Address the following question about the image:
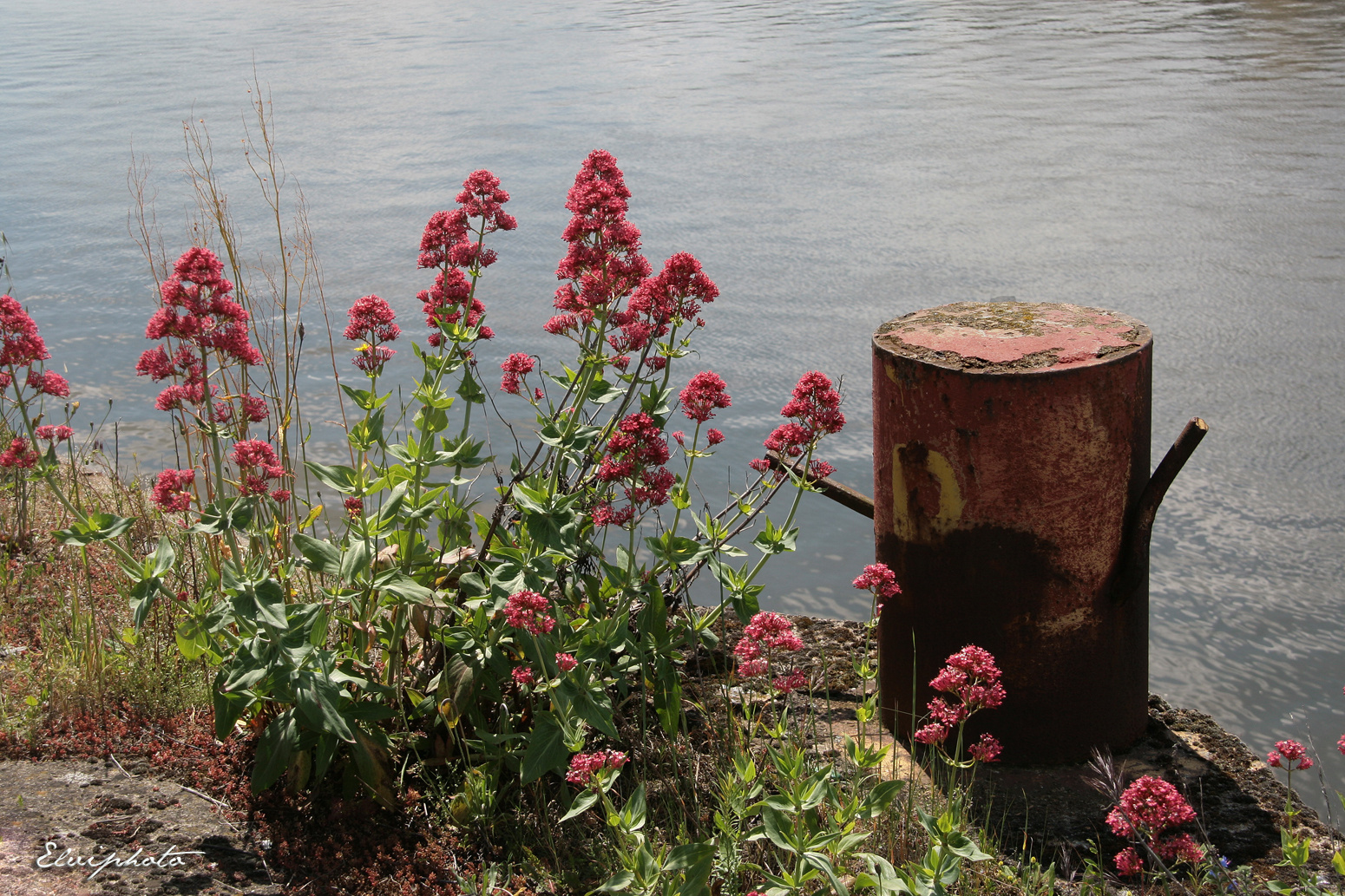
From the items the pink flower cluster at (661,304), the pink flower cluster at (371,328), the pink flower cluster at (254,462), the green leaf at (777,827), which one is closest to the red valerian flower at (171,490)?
the pink flower cluster at (254,462)

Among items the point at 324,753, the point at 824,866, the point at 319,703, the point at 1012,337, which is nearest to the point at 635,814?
the point at 824,866

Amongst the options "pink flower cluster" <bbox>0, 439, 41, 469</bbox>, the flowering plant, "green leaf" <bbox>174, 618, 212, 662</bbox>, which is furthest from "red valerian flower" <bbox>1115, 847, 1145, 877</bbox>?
"pink flower cluster" <bbox>0, 439, 41, 469</bbox>

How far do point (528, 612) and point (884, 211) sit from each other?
24.9 feet

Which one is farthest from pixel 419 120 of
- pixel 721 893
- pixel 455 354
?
pixel 721 893

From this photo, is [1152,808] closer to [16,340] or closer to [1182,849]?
[1182,849]

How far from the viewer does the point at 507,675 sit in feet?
8.89

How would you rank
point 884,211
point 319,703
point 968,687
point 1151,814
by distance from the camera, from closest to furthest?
point 1151,814 → point 968,687 → point 319,703 → point 884,211

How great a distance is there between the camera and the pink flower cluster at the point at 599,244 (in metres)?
2.66

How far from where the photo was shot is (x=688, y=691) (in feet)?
11.2

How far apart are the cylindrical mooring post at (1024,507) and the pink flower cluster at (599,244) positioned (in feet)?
2.52

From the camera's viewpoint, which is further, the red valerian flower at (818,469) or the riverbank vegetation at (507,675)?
the red valerian flower at (818,469)

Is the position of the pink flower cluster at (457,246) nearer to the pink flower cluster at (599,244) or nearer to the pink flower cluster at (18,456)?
the pink flower cluster at (599,244)

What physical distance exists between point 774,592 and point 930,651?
4.90 ft

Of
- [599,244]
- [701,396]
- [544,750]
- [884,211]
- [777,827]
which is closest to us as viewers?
[777,827]
